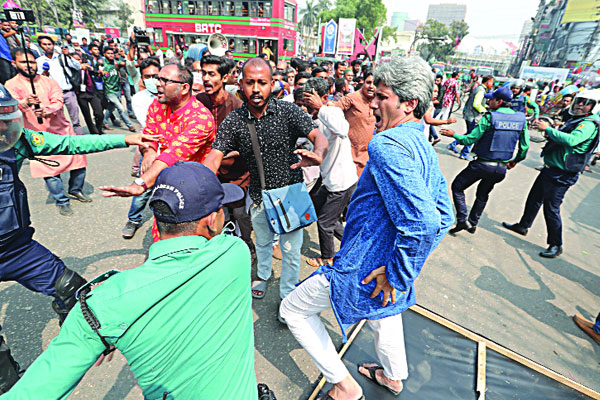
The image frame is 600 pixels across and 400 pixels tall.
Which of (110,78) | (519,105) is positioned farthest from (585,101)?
(110,78)

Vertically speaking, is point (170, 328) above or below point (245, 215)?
above

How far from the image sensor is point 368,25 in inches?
2130

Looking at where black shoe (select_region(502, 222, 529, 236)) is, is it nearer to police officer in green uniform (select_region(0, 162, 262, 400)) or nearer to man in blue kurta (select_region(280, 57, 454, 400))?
man in blue kurta (select_region(280, 57, 454, 400))

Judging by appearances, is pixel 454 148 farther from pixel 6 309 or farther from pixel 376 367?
pixel 6 309

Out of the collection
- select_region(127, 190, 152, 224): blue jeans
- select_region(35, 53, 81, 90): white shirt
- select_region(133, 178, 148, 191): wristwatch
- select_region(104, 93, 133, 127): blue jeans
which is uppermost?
select_region(35, 53, 81, 90): white shirt

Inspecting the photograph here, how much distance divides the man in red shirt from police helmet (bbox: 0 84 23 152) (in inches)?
29.1

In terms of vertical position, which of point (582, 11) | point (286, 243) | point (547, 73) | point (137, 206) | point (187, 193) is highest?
point (582, 11)

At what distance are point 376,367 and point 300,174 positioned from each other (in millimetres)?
1697

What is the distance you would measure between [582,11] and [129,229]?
66.6 m

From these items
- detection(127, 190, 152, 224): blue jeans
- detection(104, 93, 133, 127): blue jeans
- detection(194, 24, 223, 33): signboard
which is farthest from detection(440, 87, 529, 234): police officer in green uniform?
detection(194, 24, 223, 33): signboard

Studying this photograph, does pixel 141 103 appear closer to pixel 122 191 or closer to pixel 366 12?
pixel 122 191

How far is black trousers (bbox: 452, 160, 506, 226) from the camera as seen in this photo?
4402 millimetres

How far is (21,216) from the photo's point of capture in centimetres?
197

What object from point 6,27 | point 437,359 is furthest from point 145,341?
point 6,27
